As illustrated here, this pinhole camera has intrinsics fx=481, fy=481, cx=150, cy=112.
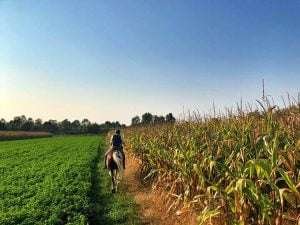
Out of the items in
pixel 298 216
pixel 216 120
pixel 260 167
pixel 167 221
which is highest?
pixel 216 120

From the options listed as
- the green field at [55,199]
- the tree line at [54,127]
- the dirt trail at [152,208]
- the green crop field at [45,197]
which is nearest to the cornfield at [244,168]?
the dirt trail at [152,208]

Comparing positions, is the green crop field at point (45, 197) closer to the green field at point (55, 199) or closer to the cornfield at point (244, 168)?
the green field at point (55, 199)

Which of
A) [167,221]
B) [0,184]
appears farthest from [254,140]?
[0,184]

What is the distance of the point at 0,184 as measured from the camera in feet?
69.0

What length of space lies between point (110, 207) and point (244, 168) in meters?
7.53

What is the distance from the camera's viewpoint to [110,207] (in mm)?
15617

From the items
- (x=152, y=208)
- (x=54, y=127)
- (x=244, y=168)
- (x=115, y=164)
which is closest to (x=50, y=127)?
(x=54, y=127)

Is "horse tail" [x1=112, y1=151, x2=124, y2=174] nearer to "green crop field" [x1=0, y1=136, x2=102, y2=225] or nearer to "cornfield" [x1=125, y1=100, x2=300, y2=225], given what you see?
"green crop field" [x1=0, y1=136, x2=102, y2=225]

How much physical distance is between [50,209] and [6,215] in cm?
129

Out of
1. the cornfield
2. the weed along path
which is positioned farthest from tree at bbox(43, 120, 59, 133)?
the cornfield

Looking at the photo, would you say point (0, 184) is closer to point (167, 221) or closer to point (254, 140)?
point (167, 221)

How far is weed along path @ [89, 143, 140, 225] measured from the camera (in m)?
13.7

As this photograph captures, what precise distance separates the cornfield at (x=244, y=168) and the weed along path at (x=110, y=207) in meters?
1.39

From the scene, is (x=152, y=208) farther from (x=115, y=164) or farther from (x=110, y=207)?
(x=115, y=164)
